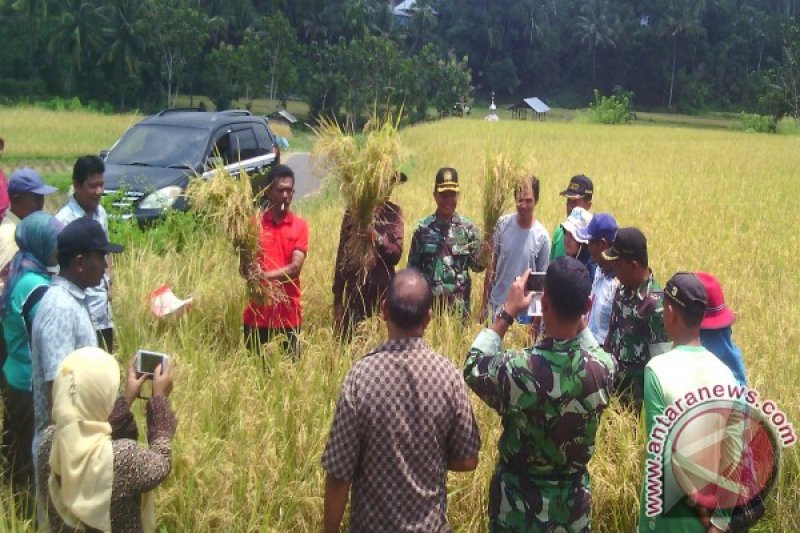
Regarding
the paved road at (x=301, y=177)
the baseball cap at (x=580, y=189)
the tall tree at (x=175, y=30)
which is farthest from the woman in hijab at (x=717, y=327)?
the tall tree at (x=175, y=30)

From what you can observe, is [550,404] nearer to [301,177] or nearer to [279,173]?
[279,173]

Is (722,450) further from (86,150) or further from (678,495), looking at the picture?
(86,150)

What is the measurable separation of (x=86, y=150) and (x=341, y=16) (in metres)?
38.7

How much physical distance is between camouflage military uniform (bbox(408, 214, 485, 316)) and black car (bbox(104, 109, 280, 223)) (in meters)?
3.36

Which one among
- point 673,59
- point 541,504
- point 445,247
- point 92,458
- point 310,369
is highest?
point 673,59

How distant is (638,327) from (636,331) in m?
0.02

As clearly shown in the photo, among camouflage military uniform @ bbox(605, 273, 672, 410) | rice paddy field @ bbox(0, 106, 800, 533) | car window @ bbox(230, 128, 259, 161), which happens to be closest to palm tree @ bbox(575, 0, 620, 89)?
rice paddy field @ bbox(0, 106, 800, 533)

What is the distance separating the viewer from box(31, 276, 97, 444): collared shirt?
105 inches

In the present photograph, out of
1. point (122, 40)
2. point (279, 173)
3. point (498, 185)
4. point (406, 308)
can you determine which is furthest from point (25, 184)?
point (122, 40)

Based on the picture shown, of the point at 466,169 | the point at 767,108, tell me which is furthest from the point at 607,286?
the point at 767,108

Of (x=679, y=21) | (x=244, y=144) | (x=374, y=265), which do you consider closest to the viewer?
(x=374, y=265)

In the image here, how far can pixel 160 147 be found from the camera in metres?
8.71

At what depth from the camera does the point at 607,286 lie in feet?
12.7

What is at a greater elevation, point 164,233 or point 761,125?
point 761,125
